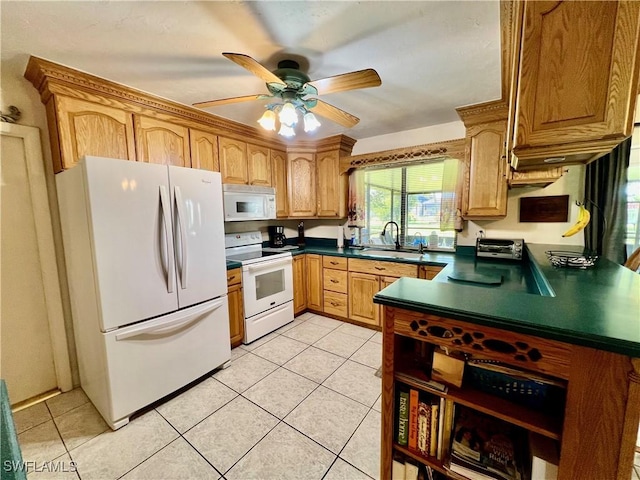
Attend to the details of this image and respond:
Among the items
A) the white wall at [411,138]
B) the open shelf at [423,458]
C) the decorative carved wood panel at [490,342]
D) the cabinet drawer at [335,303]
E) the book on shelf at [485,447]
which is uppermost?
the white wall at [411,138]

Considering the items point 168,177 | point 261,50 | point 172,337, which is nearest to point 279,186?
point 168,177

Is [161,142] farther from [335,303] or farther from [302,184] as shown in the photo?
[335,303]

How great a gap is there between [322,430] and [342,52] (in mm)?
2446

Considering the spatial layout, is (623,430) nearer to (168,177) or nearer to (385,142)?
(168,177)

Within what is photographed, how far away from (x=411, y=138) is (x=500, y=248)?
63.8 inches

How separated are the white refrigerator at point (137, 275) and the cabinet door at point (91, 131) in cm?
22

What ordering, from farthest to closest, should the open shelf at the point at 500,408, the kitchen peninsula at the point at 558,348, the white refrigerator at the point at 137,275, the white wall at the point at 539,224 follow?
the white wall at the point at 539,224
the white refrigerator at the point at 137,275
the open shelf at the point at 500,408
the kitchen peninsula at the point at 558,348

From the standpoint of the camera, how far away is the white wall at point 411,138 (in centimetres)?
287

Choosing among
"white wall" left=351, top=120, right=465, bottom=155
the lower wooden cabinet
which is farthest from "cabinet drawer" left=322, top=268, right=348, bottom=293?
"white wall" left=351, top=120, right=465, bottom=155

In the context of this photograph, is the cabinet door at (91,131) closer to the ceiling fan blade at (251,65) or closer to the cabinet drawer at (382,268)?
the ceiling fan blade at (251,65)

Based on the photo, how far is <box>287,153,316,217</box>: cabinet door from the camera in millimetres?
3607

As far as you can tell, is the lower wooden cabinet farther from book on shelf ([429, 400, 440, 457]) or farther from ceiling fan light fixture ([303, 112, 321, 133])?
book on shelf ([429, 400, 440, 457])

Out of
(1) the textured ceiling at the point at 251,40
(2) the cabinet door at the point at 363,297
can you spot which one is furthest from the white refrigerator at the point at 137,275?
(2) the cabinet door at the point at 363,297

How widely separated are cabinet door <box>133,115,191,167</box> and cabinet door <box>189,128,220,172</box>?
6 cm
